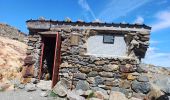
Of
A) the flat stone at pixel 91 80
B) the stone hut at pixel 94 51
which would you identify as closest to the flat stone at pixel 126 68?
the stone hut at pixel 94 51

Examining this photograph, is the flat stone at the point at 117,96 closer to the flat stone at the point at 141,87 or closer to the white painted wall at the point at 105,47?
the flat stone at the point at 141,87

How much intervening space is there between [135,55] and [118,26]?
1.61 meters

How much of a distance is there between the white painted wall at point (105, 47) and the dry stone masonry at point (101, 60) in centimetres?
14

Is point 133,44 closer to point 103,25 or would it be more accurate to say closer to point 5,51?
point 103,25

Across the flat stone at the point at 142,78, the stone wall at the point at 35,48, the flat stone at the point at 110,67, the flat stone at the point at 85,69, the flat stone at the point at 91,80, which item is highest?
the stone wall at the point at 35,48

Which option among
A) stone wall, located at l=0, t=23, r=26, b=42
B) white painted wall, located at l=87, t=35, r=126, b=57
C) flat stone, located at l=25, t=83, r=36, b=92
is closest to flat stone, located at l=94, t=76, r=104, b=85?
white painted wall, located at l=87, t=35, r=126, b=57

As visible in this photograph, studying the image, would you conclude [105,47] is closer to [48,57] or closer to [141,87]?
[141,87]

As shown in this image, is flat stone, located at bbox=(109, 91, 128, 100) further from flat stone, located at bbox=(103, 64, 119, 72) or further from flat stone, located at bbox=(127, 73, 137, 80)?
flat stone, located at bbox=(103, 64, 119, 72)

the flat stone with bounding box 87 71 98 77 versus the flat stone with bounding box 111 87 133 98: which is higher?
the flat stone with bounding box 87 71 98 77

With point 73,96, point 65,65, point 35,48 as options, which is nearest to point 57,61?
point 65,65

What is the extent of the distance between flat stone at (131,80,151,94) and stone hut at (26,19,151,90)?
0.28 meters

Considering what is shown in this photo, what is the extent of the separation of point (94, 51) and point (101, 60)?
0.65 meters

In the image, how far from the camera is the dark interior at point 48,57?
49.9 ft

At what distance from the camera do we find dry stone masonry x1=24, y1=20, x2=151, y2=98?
43.9 feet
